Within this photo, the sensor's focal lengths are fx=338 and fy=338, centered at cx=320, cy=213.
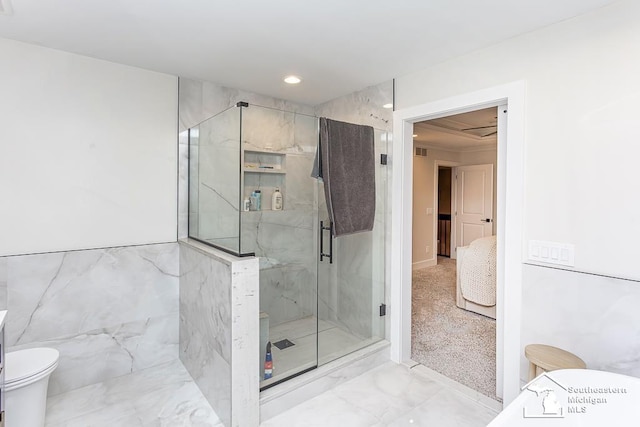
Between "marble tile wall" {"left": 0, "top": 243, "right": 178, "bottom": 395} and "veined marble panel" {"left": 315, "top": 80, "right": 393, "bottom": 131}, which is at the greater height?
"veined marble panel" {"left": 315, "top": 80, "right": 393, "bottom": 131}

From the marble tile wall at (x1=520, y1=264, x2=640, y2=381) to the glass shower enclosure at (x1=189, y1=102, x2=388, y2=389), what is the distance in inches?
46.7

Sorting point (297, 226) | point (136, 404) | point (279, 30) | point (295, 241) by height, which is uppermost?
point (279, 30)

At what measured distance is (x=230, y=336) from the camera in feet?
6.47

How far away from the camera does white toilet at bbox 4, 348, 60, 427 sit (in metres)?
1.78

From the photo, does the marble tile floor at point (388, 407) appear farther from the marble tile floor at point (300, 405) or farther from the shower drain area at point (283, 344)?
the shower drain area at point (283, 344)

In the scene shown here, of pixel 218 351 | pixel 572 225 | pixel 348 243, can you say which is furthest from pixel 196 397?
pixel 572 225

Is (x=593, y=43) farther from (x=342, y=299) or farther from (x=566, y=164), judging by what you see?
(x=342, y=299)

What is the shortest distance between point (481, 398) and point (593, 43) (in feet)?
7.50

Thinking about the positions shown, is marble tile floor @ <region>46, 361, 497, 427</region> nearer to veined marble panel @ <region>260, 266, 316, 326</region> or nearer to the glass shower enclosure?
the glass shower enclosure

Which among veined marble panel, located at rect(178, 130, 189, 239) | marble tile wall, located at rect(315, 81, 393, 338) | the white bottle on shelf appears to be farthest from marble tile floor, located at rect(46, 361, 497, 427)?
the white bottle on shelf

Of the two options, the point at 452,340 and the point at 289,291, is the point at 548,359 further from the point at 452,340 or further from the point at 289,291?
the point at 289,291

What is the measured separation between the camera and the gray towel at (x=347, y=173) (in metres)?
2.54

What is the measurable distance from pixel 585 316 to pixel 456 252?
371cm

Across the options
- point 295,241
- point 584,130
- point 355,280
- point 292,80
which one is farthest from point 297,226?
point 584,130
